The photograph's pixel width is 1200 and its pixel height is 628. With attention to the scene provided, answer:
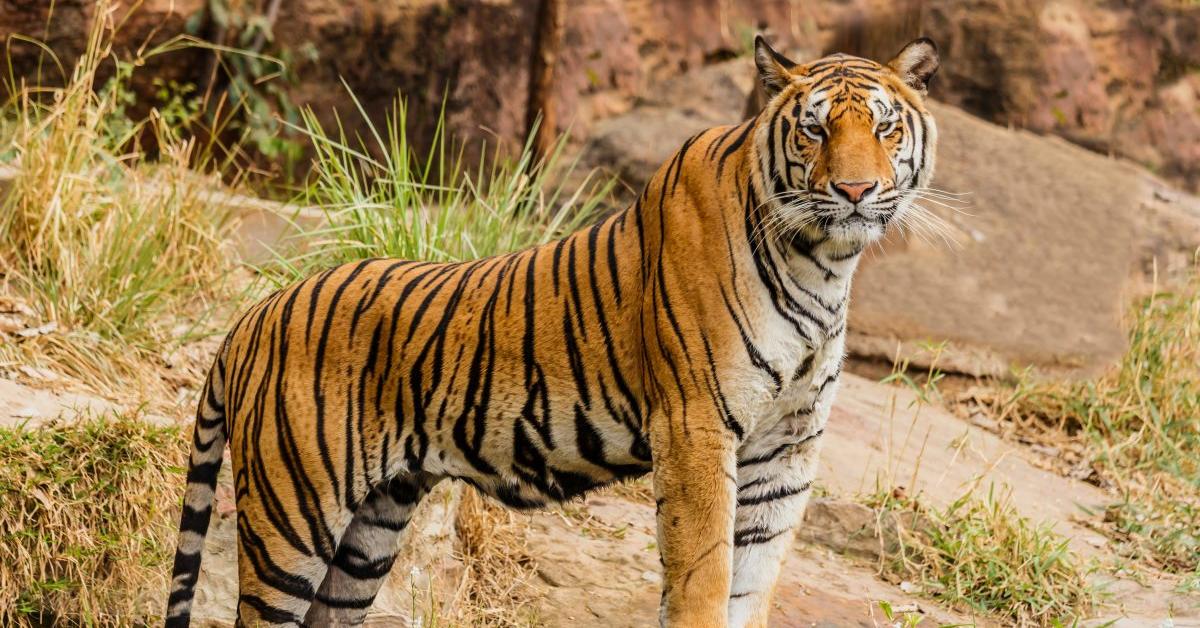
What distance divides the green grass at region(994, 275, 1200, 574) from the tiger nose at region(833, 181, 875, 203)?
3.52 m

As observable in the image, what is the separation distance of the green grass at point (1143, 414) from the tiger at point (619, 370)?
3.35m

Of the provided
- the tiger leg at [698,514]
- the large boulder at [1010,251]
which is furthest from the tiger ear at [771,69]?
the large boulder at [1010,251]

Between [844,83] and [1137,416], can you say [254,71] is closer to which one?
[1137,416]

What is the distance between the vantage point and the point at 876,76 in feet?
11.5

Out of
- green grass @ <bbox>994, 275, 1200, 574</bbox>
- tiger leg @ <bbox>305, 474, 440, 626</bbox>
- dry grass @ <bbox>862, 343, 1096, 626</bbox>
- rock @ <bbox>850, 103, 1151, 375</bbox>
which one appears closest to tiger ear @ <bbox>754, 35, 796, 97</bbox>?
tiger leg @ <bbox>305, 474, 440, 626</bbox>

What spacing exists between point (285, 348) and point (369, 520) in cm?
58

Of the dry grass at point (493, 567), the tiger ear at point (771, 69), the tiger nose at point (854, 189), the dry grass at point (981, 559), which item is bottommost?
the dry grass at point (493, 567)

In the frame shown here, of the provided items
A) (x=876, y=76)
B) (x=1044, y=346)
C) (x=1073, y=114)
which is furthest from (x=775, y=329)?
(x=1073, y=114)

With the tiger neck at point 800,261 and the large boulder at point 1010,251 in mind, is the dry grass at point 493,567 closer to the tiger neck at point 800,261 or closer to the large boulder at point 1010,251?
the tiger neck at point 800,261

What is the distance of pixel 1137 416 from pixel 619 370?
471 cm

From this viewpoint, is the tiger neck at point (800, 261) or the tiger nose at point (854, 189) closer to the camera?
the tiger nose at point (854, 189)

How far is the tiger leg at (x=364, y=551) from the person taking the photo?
12.8 ft

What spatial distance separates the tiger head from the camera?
3324mm

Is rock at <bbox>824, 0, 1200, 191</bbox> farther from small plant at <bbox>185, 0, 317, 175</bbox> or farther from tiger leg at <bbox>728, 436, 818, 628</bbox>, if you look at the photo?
tiger leg at <bbox>728, 436, 818, 628</bbox>
